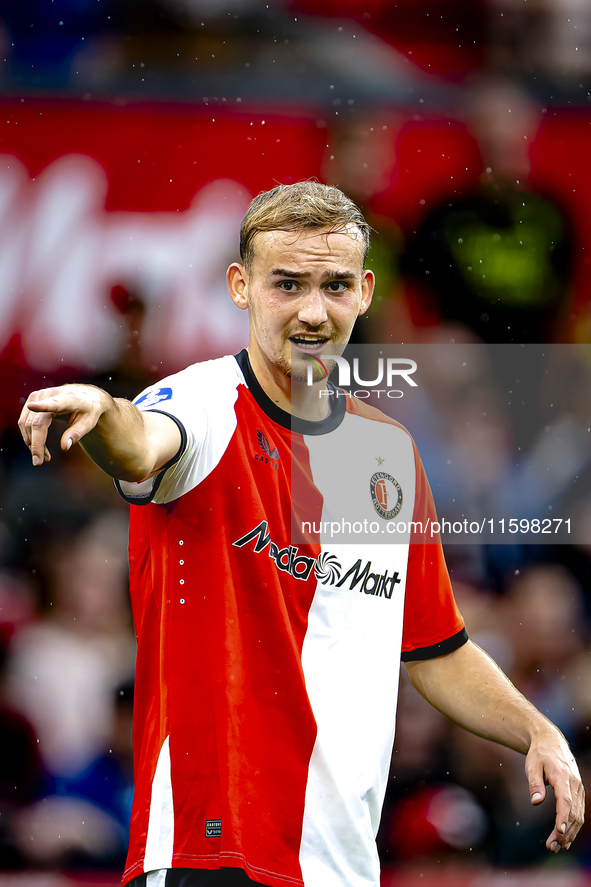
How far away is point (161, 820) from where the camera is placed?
5.21 feet

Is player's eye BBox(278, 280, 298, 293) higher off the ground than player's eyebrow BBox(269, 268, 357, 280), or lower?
lower

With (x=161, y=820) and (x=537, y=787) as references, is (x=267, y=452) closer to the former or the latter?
(x=161, y=820)

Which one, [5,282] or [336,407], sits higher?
[5,282]

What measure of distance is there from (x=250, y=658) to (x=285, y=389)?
0.59m

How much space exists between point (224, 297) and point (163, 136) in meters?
0.76

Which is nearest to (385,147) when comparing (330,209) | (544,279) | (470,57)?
(470,57)

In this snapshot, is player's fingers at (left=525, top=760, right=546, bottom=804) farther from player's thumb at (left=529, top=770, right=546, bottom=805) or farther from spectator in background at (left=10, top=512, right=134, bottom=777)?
spectator in background at (left=10, top=512, right=134, bottom=777)

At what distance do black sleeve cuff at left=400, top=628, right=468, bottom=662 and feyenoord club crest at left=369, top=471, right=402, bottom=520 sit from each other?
334mm

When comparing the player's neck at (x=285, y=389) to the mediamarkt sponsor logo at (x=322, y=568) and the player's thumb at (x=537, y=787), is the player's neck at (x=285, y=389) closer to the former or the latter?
the mediamarkt sponsor logo at (x=322, y=568)

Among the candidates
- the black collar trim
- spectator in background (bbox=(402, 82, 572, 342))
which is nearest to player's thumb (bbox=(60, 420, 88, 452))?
the black collar trim

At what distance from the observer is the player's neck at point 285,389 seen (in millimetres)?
1883

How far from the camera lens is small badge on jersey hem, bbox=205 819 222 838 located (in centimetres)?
157

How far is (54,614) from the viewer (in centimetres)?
331

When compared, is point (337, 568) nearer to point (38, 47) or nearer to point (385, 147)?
point (385, 147)
